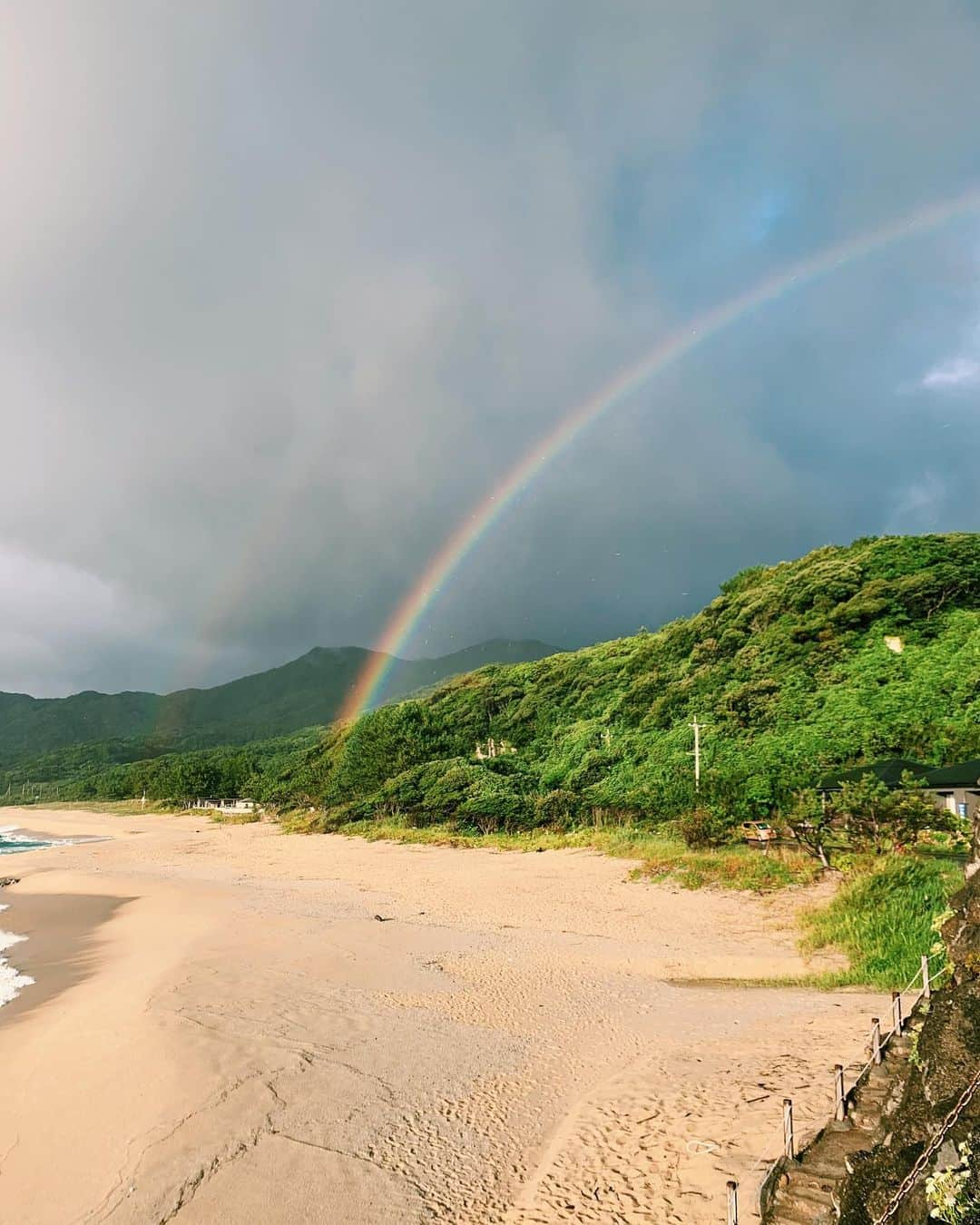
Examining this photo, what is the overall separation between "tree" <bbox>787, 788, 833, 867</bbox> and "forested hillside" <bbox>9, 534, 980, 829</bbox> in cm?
286

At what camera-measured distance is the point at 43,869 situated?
1492 inches

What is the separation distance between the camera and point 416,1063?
9.45 meters

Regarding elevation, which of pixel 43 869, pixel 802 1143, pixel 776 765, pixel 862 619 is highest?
pixel 862 619

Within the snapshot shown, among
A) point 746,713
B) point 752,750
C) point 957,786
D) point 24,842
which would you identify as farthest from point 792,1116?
point 24,842

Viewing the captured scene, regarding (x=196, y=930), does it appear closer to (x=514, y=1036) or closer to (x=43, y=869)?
(x=514, y=1036)

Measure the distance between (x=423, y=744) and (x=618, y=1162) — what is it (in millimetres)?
48908

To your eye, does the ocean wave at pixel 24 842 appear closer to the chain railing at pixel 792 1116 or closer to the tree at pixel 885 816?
the tree at pixel 885 816

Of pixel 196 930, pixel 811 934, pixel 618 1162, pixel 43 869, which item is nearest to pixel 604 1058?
pixel 618 1162

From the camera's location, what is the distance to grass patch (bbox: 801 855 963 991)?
11.5 meters

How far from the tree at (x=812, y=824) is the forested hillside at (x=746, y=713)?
9.37 ft

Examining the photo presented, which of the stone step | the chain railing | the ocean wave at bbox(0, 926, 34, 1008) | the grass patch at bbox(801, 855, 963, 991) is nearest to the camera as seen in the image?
the stone step

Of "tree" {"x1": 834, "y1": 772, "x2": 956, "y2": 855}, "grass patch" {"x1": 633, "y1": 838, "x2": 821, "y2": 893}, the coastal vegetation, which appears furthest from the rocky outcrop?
"tree" {"x1": 834, "y1": 772, "x2": 956, "y2": 855}

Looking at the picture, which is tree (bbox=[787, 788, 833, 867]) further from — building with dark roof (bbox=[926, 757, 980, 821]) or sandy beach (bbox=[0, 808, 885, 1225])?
building with dark roof (bbox=[926, 757, 980, 821])

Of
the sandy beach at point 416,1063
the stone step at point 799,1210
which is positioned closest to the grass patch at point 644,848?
the sandy beach at point 416,1063
